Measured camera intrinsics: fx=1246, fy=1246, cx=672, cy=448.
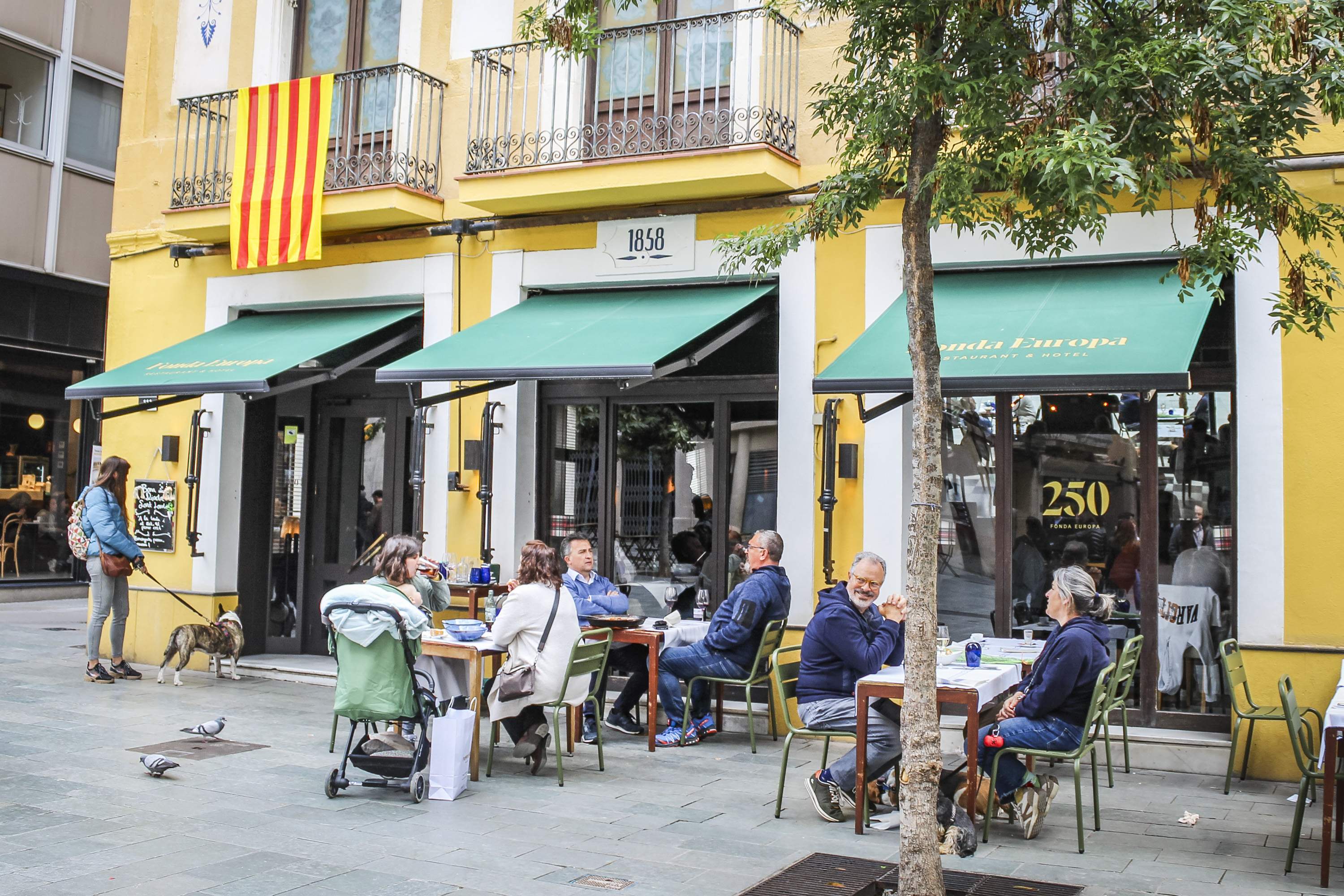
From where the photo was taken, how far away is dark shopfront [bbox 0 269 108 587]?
16562 mm

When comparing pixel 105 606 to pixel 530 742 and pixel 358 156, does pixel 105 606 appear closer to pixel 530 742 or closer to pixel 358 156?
pixel 358 156

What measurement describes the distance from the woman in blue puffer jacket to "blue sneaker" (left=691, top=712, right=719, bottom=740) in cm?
513

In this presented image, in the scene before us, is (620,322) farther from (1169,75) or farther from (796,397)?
(1169,75)

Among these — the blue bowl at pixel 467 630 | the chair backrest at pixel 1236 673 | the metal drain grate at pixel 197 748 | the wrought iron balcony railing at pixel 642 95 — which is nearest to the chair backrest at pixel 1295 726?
the chair backrest at pixel 1236 673

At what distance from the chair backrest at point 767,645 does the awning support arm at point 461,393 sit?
283 cm

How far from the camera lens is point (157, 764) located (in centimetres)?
693

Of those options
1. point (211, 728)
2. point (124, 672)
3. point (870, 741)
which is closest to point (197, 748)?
point (211, 728)

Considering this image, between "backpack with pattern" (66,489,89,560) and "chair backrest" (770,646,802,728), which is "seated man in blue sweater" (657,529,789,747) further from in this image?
"backpack with pattern" (66,489,89,560)

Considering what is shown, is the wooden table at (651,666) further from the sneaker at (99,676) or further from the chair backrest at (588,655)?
the sneaker at (99,676)

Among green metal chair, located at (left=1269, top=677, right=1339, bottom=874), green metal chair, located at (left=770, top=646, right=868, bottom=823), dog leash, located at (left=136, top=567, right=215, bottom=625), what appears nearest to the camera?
green metal chair, located at (left=1269, top=677, right=1339, bottom=874)

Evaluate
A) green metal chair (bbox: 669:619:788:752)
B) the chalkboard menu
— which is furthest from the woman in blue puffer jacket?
green metal chair (bbox: 669:619:788:752)

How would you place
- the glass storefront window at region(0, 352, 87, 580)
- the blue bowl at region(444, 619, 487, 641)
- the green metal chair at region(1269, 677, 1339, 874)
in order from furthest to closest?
the glass storefront window at region(0, 352, 87, 580) < the blue bowl at region(444, 619, 487, 641) < the green metal chair at region(1269, 677, 1339, 874)

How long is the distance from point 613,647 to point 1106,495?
364cm

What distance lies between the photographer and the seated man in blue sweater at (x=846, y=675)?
6.45 m
